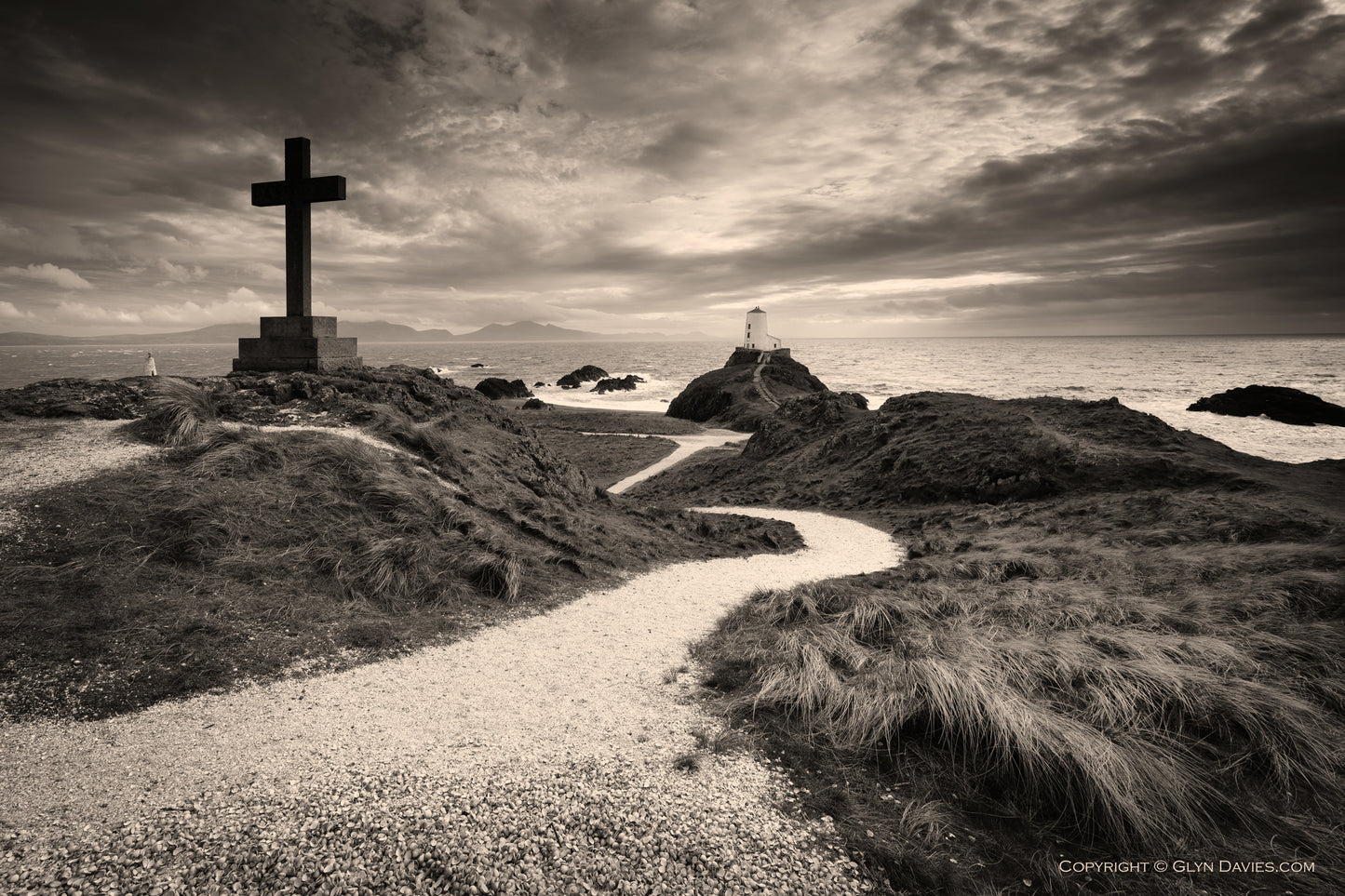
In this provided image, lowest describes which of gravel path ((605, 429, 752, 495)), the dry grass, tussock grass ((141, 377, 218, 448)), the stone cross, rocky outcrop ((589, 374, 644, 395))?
gravel path ((605, 429, 752, 495))

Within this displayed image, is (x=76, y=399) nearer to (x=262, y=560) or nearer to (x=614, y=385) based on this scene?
(x=262, y=560)

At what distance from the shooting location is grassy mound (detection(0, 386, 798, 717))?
480cm

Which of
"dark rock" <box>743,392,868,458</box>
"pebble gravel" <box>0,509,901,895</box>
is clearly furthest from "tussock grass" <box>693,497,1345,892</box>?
"dark rock" <box>743,392,868,458</box>

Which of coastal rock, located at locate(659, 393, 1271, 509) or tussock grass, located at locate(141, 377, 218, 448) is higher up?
tussock grass, located at locate(141, 377, 218, 448)

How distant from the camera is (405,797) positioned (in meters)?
3.60

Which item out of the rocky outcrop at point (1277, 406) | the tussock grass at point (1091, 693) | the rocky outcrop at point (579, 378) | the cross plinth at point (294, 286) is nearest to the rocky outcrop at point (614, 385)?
the rocky outcrop at point (579, 378)

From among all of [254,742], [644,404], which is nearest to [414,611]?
[254,742]

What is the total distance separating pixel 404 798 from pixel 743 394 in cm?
3599

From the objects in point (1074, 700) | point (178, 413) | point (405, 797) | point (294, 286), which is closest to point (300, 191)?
point (294, 286)

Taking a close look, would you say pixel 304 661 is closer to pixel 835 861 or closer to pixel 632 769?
pixel 632 769

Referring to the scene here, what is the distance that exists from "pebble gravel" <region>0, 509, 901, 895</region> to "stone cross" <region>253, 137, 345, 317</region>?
8082mm

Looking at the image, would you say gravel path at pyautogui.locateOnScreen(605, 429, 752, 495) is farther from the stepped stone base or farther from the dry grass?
the dry grass

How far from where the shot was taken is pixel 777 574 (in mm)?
9609

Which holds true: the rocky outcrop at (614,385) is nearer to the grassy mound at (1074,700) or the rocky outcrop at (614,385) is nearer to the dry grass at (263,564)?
the dry grass at (263,564)
